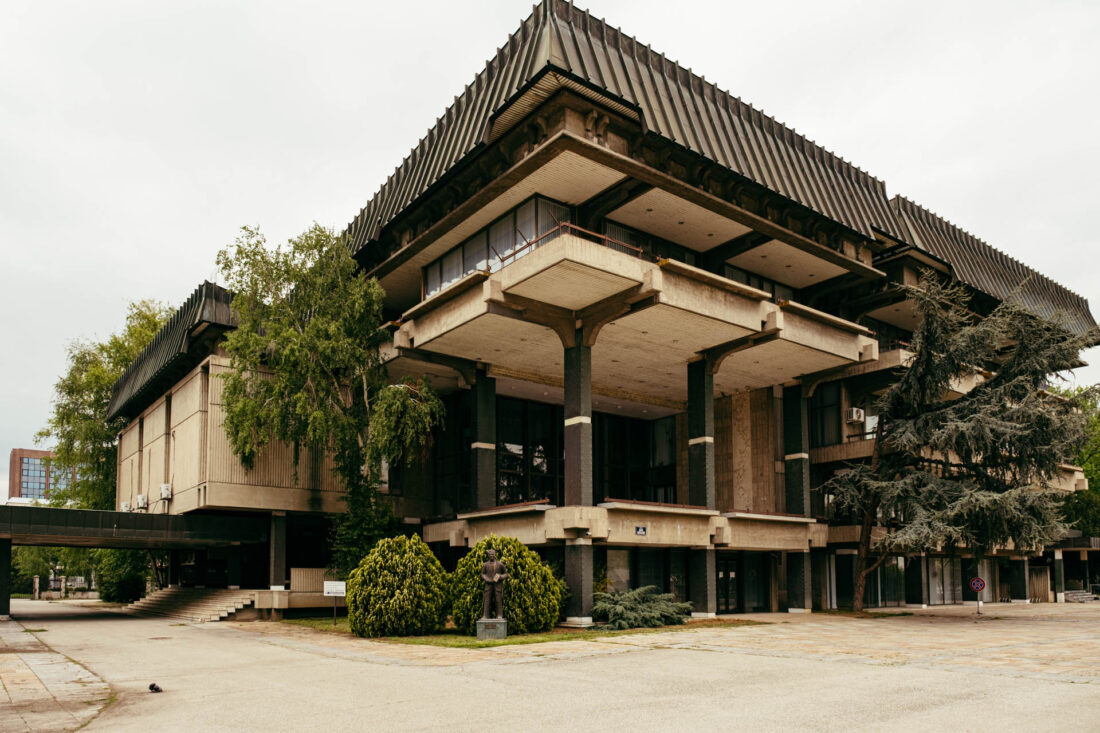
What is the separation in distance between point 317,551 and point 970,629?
2695 centimetres

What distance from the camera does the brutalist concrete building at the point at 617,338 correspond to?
1080 inches

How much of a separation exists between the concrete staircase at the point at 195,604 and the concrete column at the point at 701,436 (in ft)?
59.5

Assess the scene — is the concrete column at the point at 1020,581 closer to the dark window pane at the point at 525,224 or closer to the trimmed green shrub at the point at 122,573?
the dark window pane at the point at 525,224

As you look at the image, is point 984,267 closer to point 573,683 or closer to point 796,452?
point 796,452

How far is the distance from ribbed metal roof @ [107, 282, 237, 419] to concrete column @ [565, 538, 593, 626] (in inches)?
764

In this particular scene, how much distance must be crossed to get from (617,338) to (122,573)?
3568 centimetres

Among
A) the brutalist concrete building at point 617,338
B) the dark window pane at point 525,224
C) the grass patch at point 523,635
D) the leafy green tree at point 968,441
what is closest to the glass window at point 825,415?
the brutalist concrete building at point 617,338

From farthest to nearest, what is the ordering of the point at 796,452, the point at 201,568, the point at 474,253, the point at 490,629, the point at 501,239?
the point at 201,568 → the point at 796,452 → the point at 474,253 → the point at 501,239 → the point at 490,629

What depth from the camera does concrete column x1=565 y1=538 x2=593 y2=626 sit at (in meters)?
27.0

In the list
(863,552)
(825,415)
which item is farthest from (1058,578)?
(863,552)

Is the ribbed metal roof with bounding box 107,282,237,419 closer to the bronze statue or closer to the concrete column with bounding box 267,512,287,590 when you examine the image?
the concrete column with bounding box 267,512,287,590

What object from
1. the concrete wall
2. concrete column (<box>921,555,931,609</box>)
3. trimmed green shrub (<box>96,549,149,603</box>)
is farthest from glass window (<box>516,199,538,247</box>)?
trimmed green shrub (<box>96,549,149,603</box>)

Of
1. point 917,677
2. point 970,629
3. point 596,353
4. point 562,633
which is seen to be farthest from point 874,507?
point 917,677

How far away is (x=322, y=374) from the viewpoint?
3203 cm
